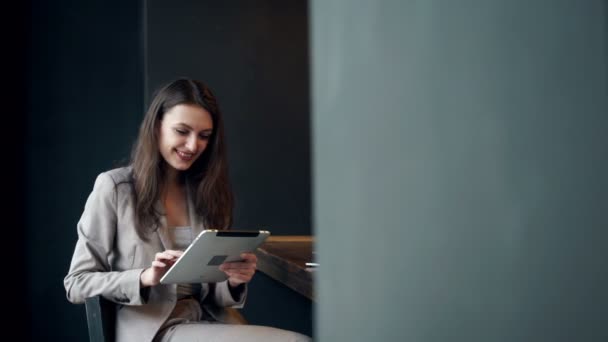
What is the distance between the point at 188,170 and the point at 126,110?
6.73 feet

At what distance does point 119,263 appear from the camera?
2.04m

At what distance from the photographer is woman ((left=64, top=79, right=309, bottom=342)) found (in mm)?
1884

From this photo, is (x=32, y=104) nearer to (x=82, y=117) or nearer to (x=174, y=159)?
(x=82, y=117)

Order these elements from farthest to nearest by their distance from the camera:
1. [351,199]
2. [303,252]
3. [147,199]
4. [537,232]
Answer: [303,252], [147,199], [351,199], [537,232]

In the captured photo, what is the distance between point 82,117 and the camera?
4129 mm

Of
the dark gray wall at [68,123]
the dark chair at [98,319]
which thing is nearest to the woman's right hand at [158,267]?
the dark chair at [98,319]

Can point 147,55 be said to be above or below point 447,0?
above

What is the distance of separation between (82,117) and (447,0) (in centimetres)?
387

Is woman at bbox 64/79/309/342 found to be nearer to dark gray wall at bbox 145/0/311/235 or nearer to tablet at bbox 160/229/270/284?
tablet at bbox 160/229/270/284

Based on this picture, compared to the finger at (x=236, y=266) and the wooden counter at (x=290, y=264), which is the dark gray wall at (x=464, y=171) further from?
the finger at (x=236, y=266)

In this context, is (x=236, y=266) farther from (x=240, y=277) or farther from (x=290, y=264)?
(x=290, y=264)

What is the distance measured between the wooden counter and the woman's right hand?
1.22 feet

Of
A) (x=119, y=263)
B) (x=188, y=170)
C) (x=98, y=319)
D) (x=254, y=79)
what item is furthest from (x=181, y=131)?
(x=254, y=79)

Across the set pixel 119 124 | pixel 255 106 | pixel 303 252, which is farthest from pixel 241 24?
pixel 303 252
